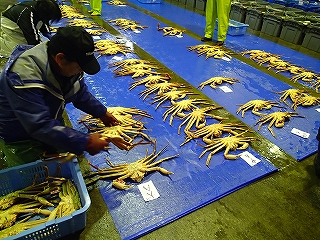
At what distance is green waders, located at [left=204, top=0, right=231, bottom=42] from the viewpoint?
5.87 meters

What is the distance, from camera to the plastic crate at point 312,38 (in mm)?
5977

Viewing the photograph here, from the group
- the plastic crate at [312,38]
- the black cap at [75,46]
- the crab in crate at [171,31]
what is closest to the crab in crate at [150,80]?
the black cap at [75,46]

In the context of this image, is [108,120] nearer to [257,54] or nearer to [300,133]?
[300,133]

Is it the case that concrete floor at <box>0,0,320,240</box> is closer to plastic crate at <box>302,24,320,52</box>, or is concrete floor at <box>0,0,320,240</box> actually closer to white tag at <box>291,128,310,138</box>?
white tag at <box>291,128,310,138</box>

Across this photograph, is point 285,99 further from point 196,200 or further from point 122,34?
point 122,34

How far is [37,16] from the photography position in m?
3.27

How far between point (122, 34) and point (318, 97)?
4.45 m

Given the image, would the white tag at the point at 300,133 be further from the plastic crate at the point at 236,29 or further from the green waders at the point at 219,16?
the plastic crate at the point at 236,29

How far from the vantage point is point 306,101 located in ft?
12.3

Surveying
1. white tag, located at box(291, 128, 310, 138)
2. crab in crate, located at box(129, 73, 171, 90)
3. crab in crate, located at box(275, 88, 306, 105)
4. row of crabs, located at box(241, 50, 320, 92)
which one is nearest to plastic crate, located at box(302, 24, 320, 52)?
row of crabs, located at box(241, 50, 320, 92)

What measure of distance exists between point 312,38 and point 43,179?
6529 millimetres

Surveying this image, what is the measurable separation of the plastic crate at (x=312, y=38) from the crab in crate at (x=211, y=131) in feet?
14.4

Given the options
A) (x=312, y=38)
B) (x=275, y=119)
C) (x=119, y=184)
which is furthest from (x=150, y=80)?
(x=312, y=38)

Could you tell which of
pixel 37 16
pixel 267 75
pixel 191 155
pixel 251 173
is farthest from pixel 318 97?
pixel 37 16
